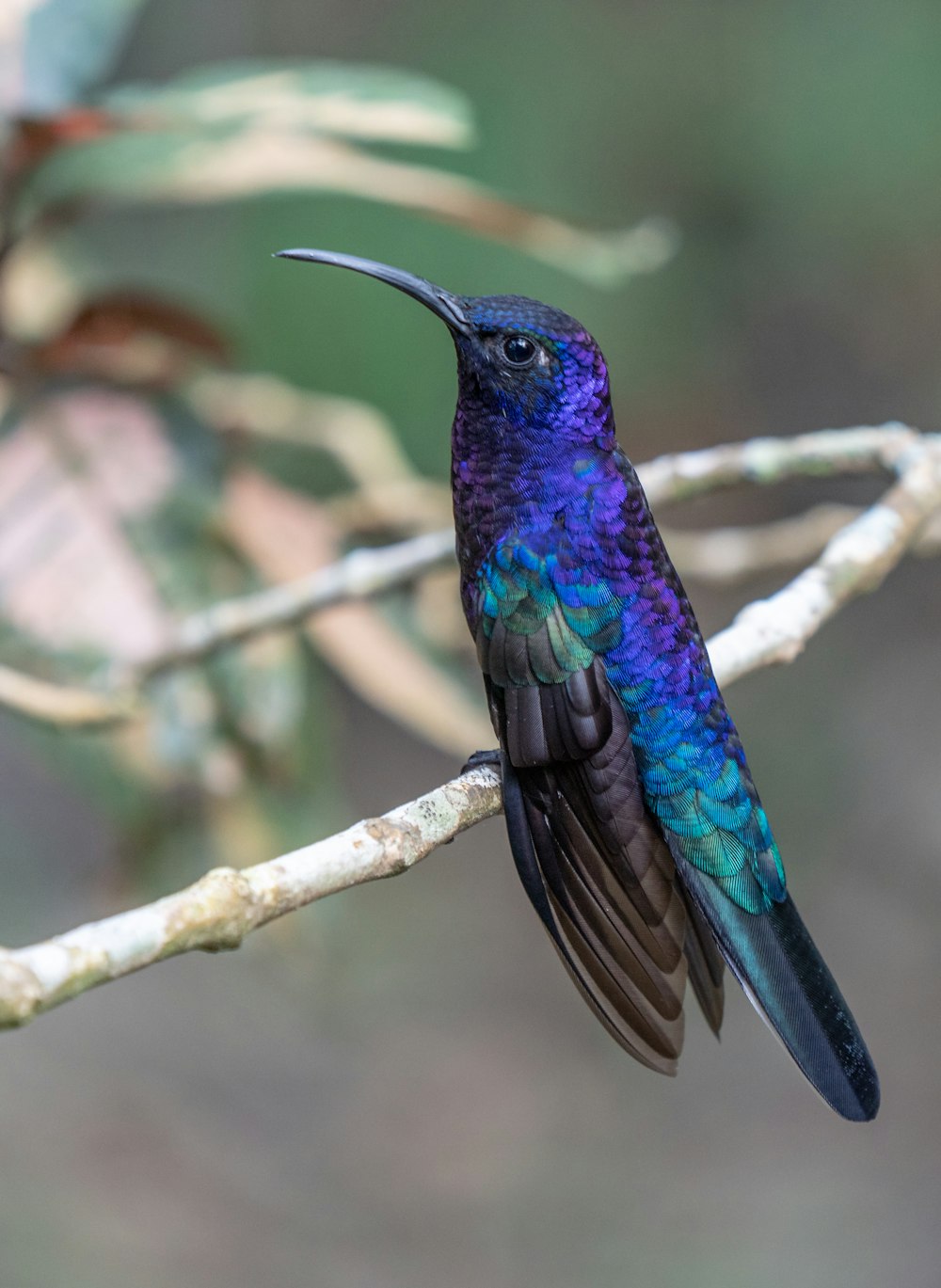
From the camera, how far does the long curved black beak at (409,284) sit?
5.65ft

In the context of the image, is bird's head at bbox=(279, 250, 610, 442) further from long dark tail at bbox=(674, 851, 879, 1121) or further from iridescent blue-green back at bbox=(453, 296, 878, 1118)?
long dark tail at bbox=(674, 851, 879, 1121)

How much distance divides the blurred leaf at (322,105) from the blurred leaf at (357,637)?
66 cm

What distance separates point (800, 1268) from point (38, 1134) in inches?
96.7

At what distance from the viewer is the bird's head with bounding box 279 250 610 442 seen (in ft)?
5.82

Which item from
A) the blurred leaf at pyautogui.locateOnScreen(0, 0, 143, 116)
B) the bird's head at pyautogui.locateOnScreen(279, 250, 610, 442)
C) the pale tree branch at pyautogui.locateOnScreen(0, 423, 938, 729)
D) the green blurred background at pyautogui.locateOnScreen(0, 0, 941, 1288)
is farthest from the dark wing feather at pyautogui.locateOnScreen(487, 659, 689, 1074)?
the green blurred background at pyautogui.locateOnScreen(0, 0, 941, 1288)

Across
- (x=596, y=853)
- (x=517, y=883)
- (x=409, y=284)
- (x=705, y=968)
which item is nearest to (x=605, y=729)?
(x=596, y=853)

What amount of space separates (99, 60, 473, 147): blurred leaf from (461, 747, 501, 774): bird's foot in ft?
4.29

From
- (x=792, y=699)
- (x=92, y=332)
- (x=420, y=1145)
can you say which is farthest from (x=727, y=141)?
(x=420, y=1145)

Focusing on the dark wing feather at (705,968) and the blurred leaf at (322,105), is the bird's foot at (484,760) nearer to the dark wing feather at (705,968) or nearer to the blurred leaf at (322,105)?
the dark wing feather at (705,968)

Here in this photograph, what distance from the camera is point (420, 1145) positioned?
178 inches

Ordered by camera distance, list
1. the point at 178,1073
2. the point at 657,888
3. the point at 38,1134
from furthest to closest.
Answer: the point at 178,1073 → the point at 38,1134 → the point at 657,888

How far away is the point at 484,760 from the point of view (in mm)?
1778

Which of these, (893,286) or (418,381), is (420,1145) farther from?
(893,286)

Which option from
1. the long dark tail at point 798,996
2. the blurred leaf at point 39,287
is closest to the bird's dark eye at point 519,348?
the long dark tail at point 798,996
